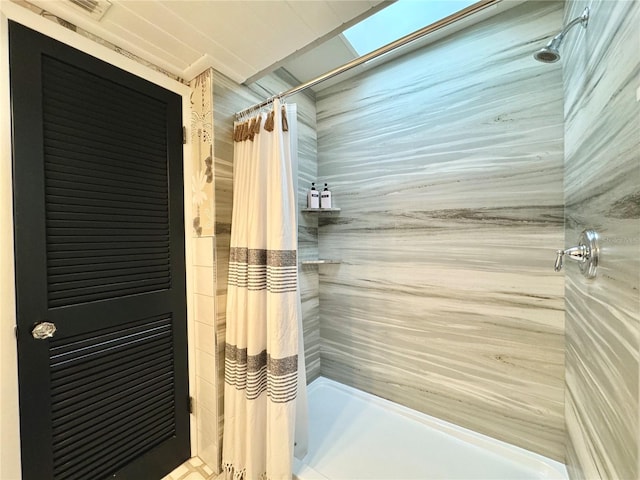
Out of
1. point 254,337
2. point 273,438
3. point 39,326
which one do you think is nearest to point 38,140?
point 39,326

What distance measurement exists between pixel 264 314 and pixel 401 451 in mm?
1136

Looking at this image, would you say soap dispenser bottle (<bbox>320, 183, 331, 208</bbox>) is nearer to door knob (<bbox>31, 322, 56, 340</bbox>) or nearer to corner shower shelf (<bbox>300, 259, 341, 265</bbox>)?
corner shower shelf (<bbox>300, 259, 341, 265</bbox>)

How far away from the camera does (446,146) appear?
1536 millimetres

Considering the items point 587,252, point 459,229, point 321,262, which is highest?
point 459,229

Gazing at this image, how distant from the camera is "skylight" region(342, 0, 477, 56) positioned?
55.0 inches

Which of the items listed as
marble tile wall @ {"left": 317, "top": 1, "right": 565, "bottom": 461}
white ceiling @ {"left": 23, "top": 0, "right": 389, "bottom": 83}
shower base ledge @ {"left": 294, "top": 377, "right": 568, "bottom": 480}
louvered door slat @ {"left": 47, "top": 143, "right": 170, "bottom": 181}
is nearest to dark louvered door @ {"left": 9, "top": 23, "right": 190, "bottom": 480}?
louvered door slat @ {"left": 47, "top": 143, "right": 170, "bottom": 181}

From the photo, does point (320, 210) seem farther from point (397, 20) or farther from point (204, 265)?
point (397, 20)

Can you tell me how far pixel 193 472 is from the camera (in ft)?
4.46

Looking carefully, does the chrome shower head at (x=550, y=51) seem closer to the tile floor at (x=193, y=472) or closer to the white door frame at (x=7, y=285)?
the white door frame at (x=7, y=285)

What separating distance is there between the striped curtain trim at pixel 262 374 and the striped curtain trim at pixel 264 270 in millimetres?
336

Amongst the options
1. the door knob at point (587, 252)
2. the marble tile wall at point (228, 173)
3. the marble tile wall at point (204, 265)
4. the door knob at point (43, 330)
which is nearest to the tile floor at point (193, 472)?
the marble tile wall at point (204, 265)

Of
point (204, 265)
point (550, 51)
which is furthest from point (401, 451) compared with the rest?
point (550, 51)

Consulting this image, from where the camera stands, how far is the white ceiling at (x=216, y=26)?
40.0 inches

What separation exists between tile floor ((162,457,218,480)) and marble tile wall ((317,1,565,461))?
1046 mm
